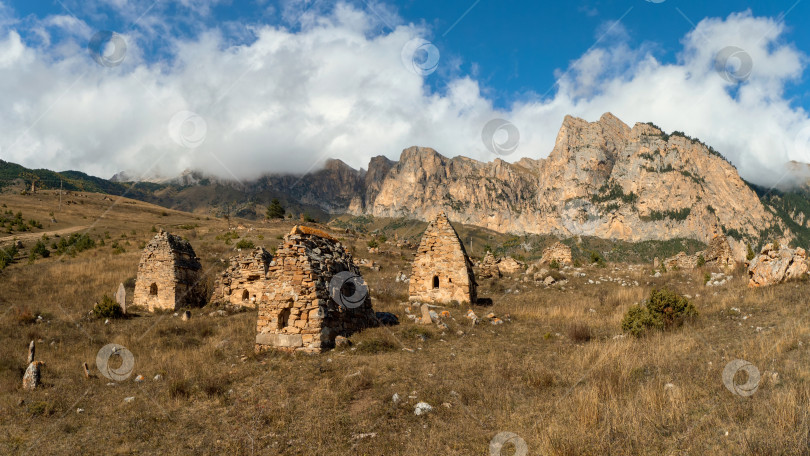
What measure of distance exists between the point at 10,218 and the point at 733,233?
22278cm

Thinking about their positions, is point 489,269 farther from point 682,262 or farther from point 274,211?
point 274,211

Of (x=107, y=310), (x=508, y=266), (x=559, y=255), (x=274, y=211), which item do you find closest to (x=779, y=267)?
(x=508, y=266)

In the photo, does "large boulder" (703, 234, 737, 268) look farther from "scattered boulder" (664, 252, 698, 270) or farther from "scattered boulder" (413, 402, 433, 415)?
"scattered boulder" (413, 402, 433, 415)

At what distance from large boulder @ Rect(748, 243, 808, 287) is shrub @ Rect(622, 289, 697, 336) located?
505 centimetres

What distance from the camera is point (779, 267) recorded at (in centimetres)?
1321

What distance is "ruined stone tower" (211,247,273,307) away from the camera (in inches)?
646

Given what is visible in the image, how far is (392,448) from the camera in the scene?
4.98m

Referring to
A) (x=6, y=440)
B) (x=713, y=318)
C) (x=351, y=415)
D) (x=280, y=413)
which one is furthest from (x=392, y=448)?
(x=713, y=318)

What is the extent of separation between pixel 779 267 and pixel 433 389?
1381 centimetres

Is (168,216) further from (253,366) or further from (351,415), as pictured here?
(351,415)

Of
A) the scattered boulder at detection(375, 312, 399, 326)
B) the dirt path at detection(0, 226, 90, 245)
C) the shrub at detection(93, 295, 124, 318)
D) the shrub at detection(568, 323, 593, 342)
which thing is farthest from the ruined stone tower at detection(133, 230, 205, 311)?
the dirt path at detection(0, 226, 90, 245)

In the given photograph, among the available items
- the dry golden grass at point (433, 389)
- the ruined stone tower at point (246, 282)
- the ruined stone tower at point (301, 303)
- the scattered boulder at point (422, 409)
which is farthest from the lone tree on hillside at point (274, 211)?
the scattered boulder at point (422, 409)

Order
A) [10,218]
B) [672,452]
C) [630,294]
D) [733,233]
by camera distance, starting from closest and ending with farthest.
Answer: [672,452], [630,294], [10,218], [733,233]

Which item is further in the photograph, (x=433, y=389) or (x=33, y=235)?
(x=33, y=235)
